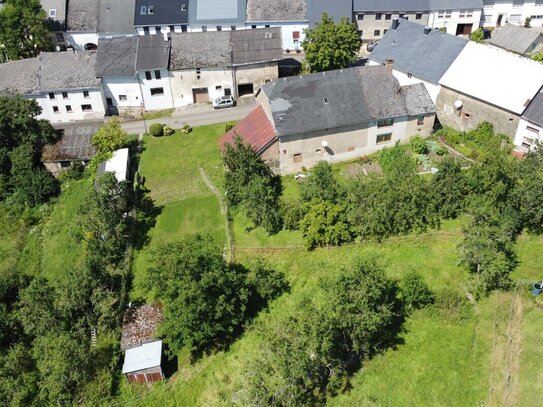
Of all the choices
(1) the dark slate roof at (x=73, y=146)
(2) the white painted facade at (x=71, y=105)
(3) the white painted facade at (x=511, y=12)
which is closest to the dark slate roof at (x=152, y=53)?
(2) the white painted facade at (x=71, y=105)

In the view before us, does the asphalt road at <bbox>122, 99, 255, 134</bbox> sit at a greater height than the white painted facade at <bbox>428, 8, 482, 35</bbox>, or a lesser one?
lesser

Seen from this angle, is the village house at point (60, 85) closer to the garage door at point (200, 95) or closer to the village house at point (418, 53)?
the garage door at point (200, 95)

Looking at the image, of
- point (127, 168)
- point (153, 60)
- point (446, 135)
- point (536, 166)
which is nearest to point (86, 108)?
point (153, 60)

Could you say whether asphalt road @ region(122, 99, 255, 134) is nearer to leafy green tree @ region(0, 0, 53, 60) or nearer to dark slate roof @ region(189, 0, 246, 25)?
dark slate roof @ region(189, 0, 246, 25)

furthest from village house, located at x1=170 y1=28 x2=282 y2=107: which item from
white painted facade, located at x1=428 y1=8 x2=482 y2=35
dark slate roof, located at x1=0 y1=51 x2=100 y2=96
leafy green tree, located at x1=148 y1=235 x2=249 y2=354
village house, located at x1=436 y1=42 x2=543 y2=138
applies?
leafy green tree, located at x1=148 y1=235 x2=249 y2=354

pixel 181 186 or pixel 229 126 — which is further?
pixel 229 126

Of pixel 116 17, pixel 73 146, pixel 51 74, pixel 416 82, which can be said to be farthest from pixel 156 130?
pixel 416 82

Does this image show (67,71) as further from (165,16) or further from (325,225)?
(325,225)
